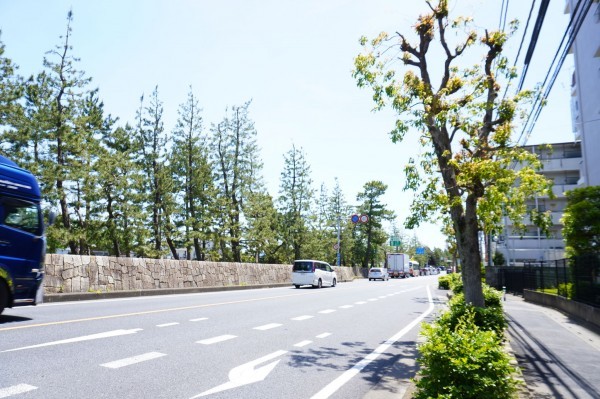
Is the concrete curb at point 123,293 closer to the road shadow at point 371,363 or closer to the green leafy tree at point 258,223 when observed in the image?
the road shadow at point 371,363

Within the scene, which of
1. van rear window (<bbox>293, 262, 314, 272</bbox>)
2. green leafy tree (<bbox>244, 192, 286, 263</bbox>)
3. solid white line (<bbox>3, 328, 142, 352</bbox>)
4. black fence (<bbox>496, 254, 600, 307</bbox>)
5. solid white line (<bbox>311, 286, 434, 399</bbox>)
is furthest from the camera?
green leafy tree (<bbox>244, 192, 286, 263</bbox>)

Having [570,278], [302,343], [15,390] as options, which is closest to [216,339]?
[302,343]

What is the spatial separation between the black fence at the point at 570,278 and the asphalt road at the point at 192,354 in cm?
536

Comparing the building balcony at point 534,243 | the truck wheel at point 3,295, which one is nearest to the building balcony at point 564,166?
the building balcony at point 534,243

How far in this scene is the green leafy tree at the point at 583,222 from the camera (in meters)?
14.6

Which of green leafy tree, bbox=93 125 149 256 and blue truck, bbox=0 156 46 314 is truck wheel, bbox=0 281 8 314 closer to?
blue truck, bbox=0 156 46 314

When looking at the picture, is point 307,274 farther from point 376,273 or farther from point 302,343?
point 376,273

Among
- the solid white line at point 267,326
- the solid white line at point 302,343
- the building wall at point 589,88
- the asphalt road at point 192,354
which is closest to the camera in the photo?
the asphalt road at point 192,354

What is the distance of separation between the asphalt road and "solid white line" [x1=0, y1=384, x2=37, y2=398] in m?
0.01

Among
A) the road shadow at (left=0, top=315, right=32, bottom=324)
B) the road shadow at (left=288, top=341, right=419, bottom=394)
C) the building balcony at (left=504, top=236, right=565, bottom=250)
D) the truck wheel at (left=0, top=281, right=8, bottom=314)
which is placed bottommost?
the road shadow at (left=288, top=341, right=419, bottom=394)

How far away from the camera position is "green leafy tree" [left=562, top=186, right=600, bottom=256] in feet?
48.0

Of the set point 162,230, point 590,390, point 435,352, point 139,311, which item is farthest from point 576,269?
point 162,230

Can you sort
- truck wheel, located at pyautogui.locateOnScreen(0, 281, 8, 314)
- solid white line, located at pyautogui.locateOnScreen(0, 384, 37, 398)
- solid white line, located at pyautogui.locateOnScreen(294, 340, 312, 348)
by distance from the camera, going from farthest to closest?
truck wheel, located at pyautogui.locateOnScreen(0, 281, 8, 314) → solid white line, located at pyautogui.locateOnScreen(294, 340, 312, 348) → solid white line, located at pyautogui.locateOnScreen(0, 384, 37, 398)

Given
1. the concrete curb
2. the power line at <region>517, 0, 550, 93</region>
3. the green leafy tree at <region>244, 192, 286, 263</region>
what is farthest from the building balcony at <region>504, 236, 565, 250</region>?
the power line at <region>517, 0, 550, 93</region>
